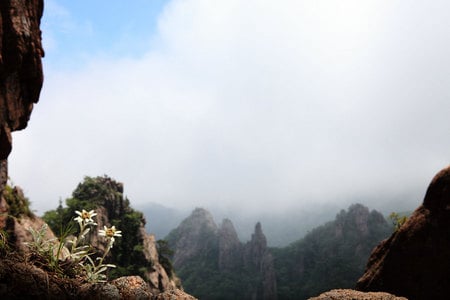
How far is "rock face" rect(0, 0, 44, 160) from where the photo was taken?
9.90 meters

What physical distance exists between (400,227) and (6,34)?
1530 cm

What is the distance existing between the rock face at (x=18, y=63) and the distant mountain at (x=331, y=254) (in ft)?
382

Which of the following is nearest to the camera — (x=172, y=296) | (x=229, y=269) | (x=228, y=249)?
(x=172, y=296)

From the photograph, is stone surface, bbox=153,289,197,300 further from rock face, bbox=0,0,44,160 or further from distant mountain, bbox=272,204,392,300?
distant mountain, bbox=272,204,392,300

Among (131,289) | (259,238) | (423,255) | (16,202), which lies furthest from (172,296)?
(259,238)

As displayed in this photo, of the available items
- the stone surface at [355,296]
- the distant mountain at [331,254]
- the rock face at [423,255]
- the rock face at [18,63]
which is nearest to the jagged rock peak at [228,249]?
the distant mountain at [331,254]

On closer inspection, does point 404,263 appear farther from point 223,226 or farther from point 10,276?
point 223,226

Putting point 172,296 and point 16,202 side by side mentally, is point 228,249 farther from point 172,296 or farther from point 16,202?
point 172,296

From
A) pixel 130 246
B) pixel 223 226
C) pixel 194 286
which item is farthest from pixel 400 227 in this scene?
pixel 223 226

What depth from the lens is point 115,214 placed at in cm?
6625

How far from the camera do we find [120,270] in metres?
53.3

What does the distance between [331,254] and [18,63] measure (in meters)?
161

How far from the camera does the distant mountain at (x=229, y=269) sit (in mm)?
141000

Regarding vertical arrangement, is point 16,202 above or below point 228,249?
below
